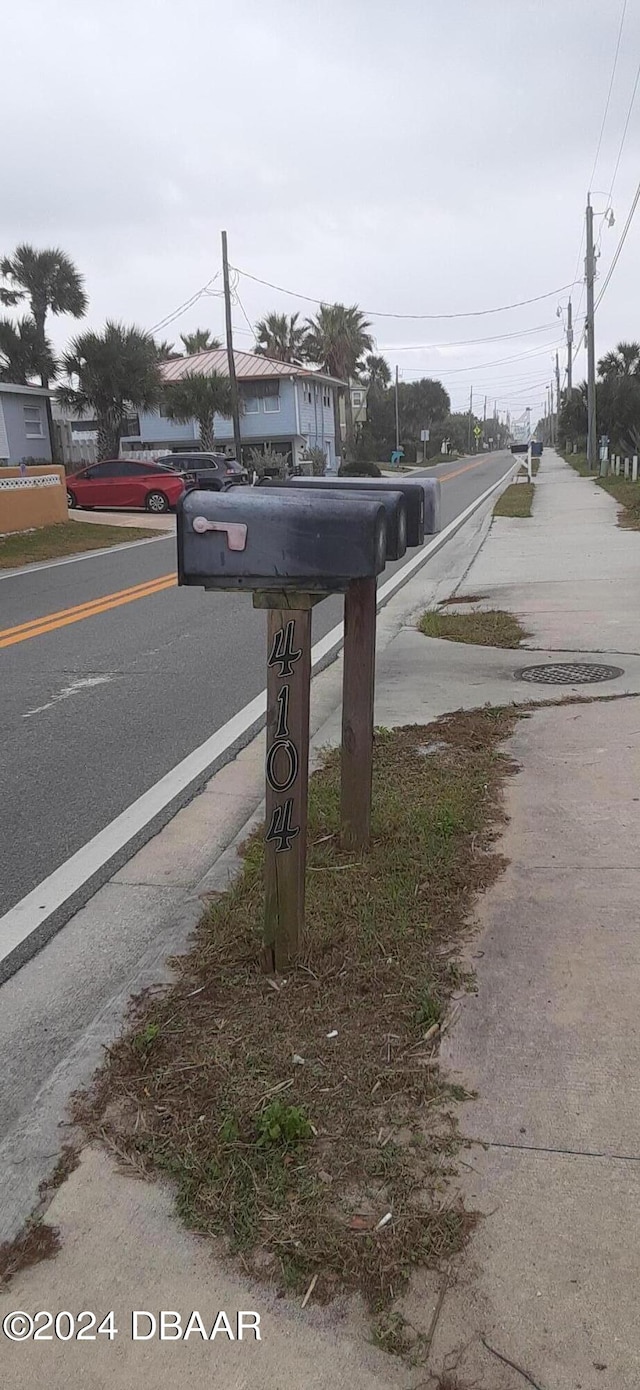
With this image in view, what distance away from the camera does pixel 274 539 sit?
3.04m

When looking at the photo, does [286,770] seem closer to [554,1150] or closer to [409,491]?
[554,1150]

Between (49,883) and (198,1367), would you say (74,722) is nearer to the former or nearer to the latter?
(49,883)

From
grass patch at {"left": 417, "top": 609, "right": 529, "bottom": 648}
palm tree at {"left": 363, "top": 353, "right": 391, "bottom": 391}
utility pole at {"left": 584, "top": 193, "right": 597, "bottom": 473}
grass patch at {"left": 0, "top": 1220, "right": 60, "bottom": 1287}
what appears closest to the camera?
grass patch at {"left": 0, "top": 1220, "right": 60, "bottom": 1287}

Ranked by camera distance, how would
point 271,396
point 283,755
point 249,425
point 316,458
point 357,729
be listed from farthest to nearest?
point 249,425
point 271,396
point 316,458
point 357,729
point 283,755

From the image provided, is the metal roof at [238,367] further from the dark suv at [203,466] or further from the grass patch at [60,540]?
the grass patch at [60,540]

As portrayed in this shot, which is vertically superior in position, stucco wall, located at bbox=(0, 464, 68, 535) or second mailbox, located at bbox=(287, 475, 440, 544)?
second mailbox, located at bbox=(287, 475, 440, 544)

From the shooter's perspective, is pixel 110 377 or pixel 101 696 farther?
pixel 110 377

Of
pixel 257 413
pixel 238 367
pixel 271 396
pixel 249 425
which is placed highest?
pixel 238 367

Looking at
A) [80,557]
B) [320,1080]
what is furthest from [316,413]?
[320,1080]

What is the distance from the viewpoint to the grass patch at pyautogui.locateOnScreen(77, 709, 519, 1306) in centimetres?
229

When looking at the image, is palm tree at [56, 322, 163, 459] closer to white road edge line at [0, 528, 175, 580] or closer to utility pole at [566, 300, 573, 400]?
white road edge line at [0, 528, 175, 580]

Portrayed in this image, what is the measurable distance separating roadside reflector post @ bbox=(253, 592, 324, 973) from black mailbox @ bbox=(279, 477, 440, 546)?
1116 millimetres

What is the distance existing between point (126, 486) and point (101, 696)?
21989 millimetres

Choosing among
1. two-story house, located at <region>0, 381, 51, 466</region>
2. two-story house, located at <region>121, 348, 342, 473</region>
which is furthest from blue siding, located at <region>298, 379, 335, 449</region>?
two-story house, located at <region>0, 381, 51, 466</region>
